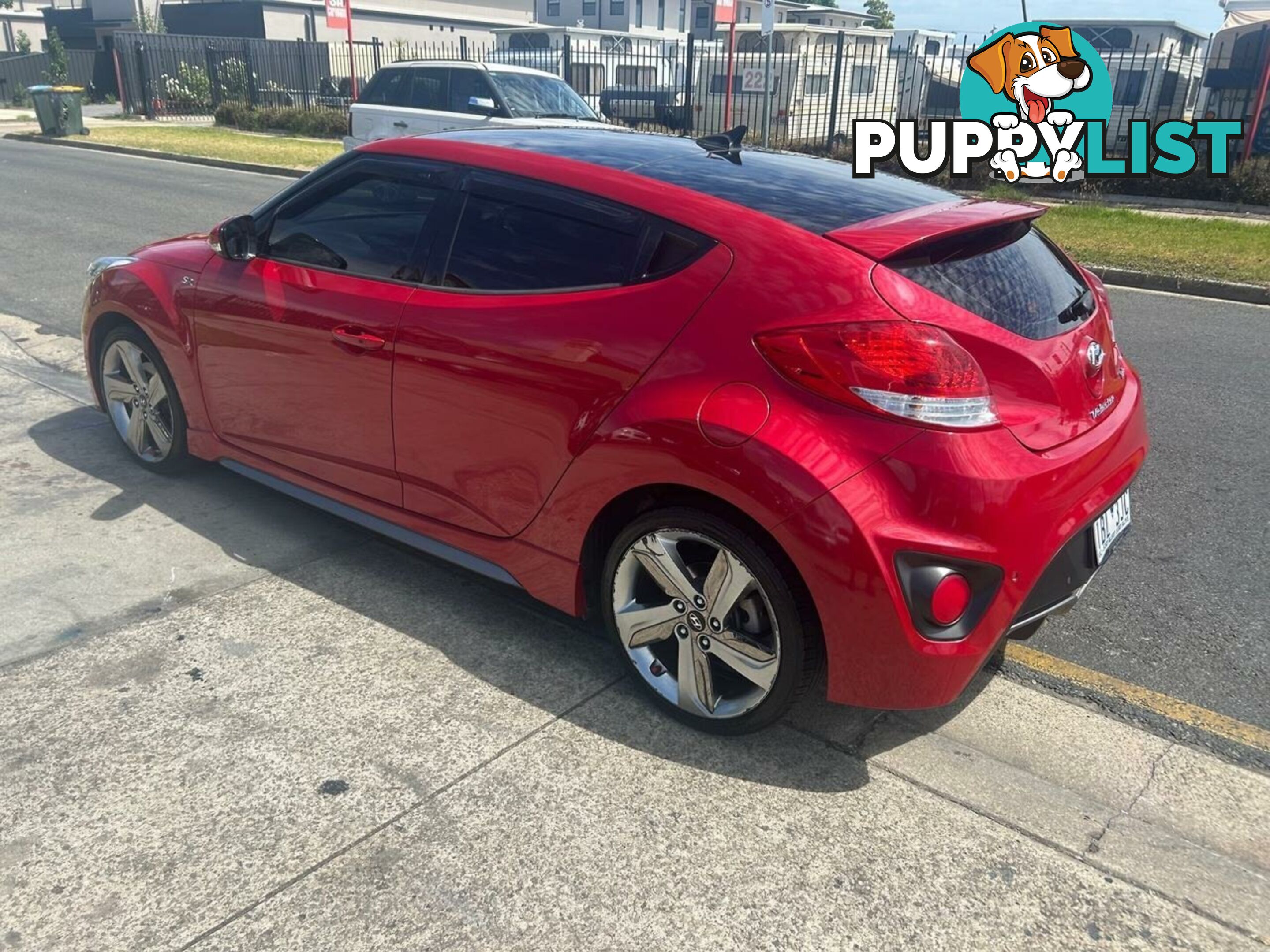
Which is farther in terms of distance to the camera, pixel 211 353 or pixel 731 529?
pixel 211 353

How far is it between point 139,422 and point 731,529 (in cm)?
323

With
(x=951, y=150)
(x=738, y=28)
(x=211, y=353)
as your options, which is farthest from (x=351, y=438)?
(x=738, y=28)

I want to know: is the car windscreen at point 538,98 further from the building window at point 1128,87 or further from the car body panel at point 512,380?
the car body panel at point 512,380

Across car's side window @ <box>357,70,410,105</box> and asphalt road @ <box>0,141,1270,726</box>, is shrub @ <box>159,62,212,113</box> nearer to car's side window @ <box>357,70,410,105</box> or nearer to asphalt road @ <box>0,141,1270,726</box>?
car's side window @ <box>357,70,410,105</box>

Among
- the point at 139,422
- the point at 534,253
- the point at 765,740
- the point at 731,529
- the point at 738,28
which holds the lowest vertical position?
the point at 765,740

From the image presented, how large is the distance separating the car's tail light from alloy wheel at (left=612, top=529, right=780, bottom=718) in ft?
1.76

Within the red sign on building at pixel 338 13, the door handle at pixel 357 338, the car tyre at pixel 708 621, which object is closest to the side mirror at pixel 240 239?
the door handle at pixel 357 338

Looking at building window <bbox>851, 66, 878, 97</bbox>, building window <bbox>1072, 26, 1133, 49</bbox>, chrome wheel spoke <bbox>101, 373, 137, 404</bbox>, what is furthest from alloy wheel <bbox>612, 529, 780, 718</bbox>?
building window <bbox>851, 66, 878, 97</bbox>

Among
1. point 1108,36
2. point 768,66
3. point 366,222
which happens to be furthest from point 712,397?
point 1108,36

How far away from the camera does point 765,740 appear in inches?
119

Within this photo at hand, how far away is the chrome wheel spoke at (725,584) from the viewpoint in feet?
9.12

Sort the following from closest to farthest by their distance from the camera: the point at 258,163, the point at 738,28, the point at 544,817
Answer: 1. the point at 544,817
2. the point at 258,163
3. the point at 738,28

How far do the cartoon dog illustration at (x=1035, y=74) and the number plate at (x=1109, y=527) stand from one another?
1517 centimetres

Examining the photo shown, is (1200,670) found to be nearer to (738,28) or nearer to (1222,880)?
(1222,880)
